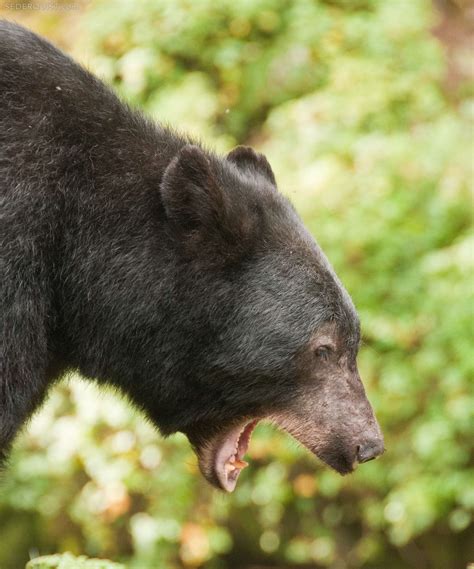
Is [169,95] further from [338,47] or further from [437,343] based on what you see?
[437,343]

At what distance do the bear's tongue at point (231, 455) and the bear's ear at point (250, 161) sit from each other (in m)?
1.10

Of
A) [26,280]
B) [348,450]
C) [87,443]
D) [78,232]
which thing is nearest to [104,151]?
[78,232]

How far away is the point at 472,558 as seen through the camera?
25.6 feet

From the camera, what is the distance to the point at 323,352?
13.7 ft

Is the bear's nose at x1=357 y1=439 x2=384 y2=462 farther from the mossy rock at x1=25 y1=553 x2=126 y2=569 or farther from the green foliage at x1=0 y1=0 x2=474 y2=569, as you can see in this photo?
the green foliage at x1=0 y1=0 x2=474 y2=569

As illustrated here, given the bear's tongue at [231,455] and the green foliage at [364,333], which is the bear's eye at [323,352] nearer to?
the bear's tongue at [231,455]

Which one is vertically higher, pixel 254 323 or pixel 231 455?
pixel 254 323

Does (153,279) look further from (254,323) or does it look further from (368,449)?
(368,449)

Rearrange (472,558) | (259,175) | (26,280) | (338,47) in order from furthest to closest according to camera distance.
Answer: (338,47) → (472,558) → (259,175) → (26,280)

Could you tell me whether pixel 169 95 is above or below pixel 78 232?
below

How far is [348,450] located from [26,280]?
1478 mm

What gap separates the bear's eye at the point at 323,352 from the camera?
13.6ft

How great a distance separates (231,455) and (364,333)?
10.8 feet

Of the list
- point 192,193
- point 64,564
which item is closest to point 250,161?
point 192,193
